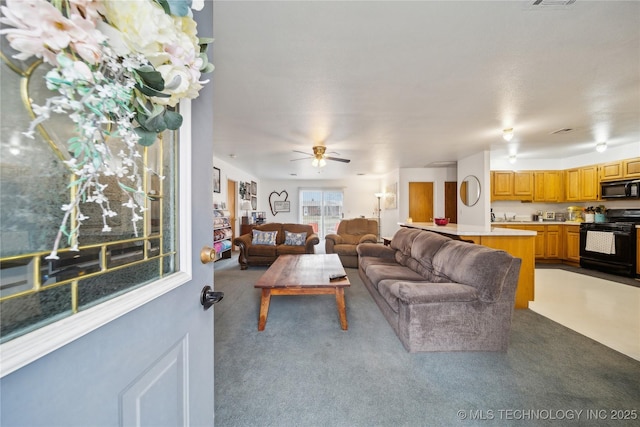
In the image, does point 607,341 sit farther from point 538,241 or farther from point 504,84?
point 538,241

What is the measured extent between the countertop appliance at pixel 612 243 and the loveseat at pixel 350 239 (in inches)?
157

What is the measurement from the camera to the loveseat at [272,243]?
503 cm

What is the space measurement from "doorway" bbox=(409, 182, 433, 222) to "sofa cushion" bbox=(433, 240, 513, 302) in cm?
419

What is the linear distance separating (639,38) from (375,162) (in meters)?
4.23

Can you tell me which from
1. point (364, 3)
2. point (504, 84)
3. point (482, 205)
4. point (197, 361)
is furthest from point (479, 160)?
point (197, 361)

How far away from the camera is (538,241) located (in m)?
5.41

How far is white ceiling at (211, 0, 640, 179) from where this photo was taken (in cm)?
147

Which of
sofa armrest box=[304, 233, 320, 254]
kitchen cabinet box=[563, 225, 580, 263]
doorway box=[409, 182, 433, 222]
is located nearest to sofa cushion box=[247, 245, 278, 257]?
sofa armrest box=[304, 233, 320, 254]

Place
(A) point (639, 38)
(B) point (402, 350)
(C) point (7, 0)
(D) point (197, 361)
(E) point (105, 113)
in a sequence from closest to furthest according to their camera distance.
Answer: (C) point (7, 0) → (E) point (105, 113) → (D) point (197, 361) → (A) point (639, 38) → (B) point (402, 350)

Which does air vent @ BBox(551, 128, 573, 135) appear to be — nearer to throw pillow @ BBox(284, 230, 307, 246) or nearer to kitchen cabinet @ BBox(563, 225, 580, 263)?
kitchen cabinet @ BBox(563, 225, 580, 263)

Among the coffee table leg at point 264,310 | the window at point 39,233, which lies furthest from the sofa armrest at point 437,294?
the window at point 39,233

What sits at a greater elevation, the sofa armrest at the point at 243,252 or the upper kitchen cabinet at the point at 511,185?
the upper kitchen cabinet at the point at 511,185

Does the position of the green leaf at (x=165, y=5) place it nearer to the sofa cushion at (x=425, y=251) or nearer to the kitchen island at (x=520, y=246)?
the sofa cushion at (x=425, y=251)

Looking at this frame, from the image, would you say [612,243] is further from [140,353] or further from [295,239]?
[140,353]
